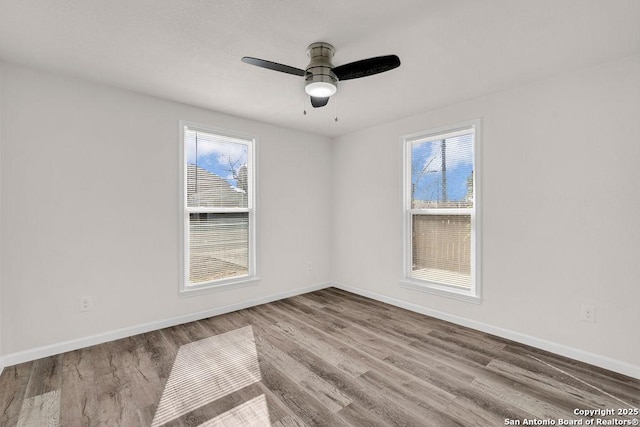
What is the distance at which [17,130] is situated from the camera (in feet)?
8.09

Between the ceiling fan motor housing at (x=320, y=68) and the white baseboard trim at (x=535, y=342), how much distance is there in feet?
9.38

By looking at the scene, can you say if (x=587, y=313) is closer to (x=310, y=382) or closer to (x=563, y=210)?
(x=563, y=210)

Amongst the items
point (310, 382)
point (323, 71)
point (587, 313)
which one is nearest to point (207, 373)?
point (310, 382)

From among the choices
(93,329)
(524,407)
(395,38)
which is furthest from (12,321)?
(524,407)

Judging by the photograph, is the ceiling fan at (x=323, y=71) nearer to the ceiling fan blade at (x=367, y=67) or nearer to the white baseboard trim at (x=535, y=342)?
the ceiling fan blade at (x=367, y=67)

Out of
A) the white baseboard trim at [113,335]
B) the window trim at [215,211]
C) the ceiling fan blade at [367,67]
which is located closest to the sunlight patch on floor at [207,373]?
the white baseboard trim at [113,335]

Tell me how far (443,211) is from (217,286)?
9.59 ft

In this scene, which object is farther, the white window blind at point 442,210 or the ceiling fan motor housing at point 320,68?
the white window blind at point 442,210

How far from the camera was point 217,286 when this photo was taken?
362cm

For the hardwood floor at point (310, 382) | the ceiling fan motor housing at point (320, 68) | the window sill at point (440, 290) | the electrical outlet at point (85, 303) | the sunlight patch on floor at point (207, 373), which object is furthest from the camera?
the window sill at point (440, 290)

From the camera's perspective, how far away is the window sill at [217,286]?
3.39 metres

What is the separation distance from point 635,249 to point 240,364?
10.9 ft

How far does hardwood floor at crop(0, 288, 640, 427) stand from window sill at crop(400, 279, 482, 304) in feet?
1.11

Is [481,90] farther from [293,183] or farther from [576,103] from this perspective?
[293,183]
